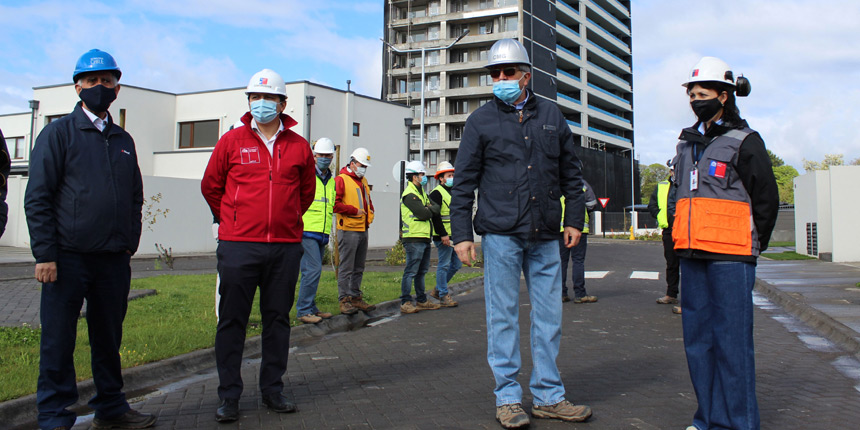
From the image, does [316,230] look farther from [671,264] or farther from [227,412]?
[671,264]

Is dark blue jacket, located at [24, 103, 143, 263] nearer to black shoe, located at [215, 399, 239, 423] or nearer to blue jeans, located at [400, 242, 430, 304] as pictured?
black shoe, located at [215, 399, 239, 423]

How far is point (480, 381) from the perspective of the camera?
5.53 meters

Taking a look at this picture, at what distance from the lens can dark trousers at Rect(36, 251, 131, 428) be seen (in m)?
4.04

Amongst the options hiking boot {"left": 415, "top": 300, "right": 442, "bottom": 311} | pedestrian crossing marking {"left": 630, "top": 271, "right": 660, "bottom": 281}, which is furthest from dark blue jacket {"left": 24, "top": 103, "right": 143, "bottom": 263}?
A: pedestrian crossing marking {"left": 630, "top": 271, "right": 660, "bottom": 281}

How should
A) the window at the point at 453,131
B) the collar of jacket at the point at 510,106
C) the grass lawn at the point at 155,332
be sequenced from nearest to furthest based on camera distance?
the collar of jacket at the point at 510,106 < the grass lawn at the point at 155,332 < the window at the point at 453,131

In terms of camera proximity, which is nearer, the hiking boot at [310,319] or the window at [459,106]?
the hiking boot at [310,319]

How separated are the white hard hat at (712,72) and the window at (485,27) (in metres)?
70.6

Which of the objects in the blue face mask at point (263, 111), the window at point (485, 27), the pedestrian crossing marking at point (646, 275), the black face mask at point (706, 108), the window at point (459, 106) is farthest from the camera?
the window at point (459, 106)

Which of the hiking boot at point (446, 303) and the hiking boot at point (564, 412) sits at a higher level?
the hiking boot at point (446, 303)

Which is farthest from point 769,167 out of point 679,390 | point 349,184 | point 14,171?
point 14,171

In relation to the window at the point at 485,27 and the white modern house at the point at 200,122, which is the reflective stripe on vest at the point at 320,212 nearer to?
the white modern house at the point at 200,122

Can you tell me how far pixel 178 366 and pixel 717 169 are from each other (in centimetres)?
470

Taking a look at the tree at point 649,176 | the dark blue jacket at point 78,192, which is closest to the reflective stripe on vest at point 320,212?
the dark blue jacket at point 78,192

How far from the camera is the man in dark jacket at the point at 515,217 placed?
4336 mm
